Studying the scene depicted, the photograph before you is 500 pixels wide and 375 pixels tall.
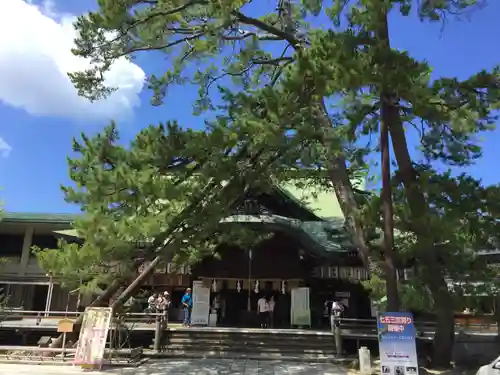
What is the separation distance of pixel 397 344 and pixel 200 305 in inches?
425

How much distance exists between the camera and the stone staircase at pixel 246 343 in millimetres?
16516

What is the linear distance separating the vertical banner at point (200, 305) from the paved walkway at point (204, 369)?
4535 millimetres

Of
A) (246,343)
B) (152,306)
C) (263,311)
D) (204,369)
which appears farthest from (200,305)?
(204,369)

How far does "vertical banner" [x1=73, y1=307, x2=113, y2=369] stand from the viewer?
1297 centimetres

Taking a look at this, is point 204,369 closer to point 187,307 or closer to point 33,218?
point 187,307

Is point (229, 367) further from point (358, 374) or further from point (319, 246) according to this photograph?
point (319, 246)

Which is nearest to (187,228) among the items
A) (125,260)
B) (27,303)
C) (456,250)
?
(125,260)

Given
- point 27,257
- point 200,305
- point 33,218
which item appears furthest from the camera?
point 27,257

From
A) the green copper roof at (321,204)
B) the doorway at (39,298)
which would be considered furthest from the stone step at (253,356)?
the doorway at (39,298)

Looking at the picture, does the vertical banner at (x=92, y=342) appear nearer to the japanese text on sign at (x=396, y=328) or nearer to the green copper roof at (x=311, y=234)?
the green copper roof at (x=311, y=234)

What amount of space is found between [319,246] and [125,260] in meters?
9.17

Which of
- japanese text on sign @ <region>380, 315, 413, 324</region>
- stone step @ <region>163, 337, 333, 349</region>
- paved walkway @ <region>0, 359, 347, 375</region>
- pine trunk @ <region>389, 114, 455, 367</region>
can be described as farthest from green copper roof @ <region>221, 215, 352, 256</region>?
japanese text on sign @ <region>380, 315, 413, 324</region>

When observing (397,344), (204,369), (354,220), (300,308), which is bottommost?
(204,369)

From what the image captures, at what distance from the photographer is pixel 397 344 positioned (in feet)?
36.7
